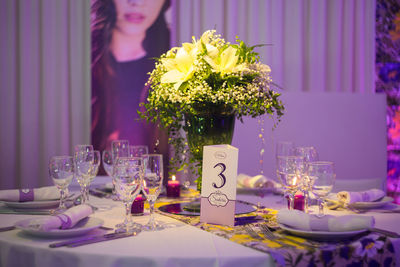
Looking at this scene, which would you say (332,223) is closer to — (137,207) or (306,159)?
(306,159)

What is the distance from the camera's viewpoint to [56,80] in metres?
3.60

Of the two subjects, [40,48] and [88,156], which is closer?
[88,156]

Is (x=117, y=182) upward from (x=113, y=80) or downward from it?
downward

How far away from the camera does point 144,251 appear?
999 millimetres

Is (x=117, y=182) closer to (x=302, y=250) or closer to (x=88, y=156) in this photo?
(x=88, y=156)

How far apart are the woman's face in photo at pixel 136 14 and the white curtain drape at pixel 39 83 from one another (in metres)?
0.28

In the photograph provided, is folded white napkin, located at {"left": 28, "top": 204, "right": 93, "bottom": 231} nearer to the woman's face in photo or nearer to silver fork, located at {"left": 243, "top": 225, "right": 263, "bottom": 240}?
silver fork, located at {"left": 243, "top": 225, "right": 263, "bottom": 240}

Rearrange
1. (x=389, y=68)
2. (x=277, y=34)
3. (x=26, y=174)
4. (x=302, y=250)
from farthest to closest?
(x=389, y=68) → (x=277, y=34) → (x=26, y=174) → (x=302, y=250)

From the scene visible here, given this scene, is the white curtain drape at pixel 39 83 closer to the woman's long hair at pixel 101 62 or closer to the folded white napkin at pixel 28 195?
the woman's long hair at pixel 101 62

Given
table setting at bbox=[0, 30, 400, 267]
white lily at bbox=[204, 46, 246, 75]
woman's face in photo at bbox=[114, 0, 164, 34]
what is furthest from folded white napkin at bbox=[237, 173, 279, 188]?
woman's face in photo at bbox=[114, 0, 164, 34]

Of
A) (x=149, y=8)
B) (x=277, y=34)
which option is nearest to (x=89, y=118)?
(x=149, y=8)

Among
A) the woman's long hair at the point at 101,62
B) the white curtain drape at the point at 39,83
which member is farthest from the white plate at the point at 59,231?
the woman's long hair at the point at 101,62

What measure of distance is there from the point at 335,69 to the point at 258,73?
2882mm

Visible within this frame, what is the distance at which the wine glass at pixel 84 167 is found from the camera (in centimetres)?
150
